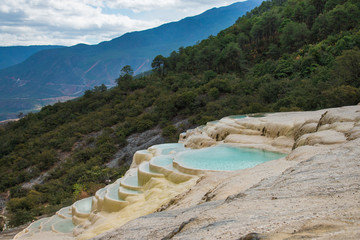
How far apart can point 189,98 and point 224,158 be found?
2409cm

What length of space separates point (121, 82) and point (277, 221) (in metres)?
53.2

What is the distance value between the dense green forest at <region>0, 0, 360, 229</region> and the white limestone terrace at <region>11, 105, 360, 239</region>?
663 centimetres

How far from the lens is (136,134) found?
35094 mm

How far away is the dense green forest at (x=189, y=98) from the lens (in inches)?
894

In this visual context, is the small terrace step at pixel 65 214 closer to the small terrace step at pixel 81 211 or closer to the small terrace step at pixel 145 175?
the small terrace step at pixel 81 211

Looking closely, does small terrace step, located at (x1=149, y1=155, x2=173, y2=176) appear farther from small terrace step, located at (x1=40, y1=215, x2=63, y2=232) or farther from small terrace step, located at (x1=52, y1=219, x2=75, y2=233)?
small terrace step, located at (x1=40, y1=215, x2=63, y2=232)

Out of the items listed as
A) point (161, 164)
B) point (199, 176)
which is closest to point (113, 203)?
point (161, 164)

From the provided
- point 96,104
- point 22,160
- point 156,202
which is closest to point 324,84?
point 156,202

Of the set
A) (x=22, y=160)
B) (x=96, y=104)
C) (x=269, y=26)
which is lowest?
(x=22, y=160)

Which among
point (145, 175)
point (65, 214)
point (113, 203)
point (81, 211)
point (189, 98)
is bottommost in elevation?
point (65, 214)

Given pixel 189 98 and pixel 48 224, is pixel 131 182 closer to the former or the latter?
pixel 48 224

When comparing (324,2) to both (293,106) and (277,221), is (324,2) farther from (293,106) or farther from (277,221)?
(277,221)

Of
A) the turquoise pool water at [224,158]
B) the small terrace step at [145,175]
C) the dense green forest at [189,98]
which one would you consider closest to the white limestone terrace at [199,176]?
the small terrace step at [145,175]

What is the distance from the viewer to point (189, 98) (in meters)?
35.6
